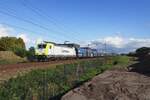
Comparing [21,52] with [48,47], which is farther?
A: [21,52]

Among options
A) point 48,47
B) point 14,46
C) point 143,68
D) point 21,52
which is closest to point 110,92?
point 143,68

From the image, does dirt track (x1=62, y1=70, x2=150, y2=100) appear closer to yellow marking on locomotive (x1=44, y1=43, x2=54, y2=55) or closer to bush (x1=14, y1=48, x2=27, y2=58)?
yellow marking on locomotive (x1=44, y1=43, x2=54, y2=55)

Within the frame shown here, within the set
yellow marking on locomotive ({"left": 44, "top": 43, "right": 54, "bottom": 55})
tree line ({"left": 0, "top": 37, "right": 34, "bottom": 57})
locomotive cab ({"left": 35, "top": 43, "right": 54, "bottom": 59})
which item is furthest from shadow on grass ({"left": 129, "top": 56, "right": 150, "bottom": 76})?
tree line ({"left": 0, "top": 37, "right": 34, "bottom": 57})

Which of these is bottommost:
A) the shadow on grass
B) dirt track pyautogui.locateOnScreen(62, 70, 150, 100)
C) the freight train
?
dirt track pyautogui.locateOnScreen(62, 70, 150, 100)

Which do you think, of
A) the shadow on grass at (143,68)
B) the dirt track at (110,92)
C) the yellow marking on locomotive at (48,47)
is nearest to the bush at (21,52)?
the yellow marking on locomotive at (48,47)

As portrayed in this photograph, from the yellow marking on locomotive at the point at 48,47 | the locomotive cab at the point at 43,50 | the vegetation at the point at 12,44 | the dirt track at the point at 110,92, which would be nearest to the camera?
the dirt track at the point at 110,92

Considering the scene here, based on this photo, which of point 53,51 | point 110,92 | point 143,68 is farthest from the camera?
point 53,51

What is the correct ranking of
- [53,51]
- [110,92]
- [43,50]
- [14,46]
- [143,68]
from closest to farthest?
[110,92] < [143,68] < [43,50] < [53,51] < [14,46]

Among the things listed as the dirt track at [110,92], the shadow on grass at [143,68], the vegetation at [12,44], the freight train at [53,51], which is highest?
the vegetation at [12,44]

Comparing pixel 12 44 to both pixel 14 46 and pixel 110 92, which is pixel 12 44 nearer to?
pixel 14 46

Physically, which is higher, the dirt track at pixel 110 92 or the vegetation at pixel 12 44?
the vegetation at pixel 12 44

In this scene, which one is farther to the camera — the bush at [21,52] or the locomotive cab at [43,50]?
the bush at [21,52]

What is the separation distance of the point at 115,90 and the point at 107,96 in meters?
1.06

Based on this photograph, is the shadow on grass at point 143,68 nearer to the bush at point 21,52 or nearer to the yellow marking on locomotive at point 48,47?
the yellow marking on locomotive at point 48,47
